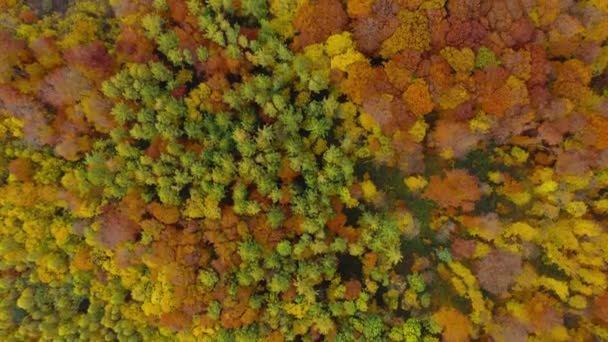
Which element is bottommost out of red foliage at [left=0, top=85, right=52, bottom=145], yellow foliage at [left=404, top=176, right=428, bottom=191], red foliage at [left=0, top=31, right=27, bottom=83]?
red foliage at [left=0, top=85, right=52, bottom=145]

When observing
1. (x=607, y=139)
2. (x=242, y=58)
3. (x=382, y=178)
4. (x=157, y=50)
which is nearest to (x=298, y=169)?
(x=382, y=178)

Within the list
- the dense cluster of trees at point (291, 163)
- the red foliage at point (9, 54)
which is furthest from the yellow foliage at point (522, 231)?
the red foliage at point (9, 54)

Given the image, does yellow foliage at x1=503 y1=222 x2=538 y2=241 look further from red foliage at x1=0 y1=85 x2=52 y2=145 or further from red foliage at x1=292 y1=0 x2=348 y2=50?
red foliage at x1=0 y1=85 x2=52 y2=145

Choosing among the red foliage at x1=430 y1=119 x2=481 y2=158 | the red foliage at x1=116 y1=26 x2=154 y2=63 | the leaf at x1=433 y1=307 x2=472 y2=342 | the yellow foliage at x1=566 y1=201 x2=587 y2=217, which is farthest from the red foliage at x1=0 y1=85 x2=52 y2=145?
the yellow foliage at x1=566 y1=201 x2=587 y2=217

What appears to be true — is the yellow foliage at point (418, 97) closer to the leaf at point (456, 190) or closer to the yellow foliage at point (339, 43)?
the yellow foliage at point (339, 43)

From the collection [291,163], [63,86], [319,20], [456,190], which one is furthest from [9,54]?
[456,190]

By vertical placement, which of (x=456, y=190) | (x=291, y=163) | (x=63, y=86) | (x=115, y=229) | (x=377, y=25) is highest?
(x=377, y=25)

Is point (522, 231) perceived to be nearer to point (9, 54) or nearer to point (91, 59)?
point (91, 59)

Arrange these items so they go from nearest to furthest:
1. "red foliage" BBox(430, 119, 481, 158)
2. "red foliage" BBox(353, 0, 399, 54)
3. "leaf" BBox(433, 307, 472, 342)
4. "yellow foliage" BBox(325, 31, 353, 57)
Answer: "red foliage" BBox(353, 0, 399, 54), "yellow foliage" BBox(325, 31, 353, 57), "red foliage" BBox(430, 119, 481, 158), "leaf" BBox(433, 307, 472, 342)

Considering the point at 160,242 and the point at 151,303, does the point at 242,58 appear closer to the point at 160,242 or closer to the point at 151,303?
the point at 160,242
